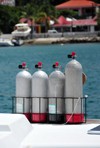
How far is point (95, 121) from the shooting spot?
5273mm

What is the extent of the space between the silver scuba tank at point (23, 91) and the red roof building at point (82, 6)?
105 meters

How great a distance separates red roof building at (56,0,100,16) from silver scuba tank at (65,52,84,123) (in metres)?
105

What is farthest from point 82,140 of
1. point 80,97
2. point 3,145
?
point 80,97

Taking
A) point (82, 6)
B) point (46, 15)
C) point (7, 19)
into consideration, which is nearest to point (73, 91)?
point (7, 19)

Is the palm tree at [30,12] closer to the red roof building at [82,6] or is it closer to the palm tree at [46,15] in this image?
the palm tree at [46,15]

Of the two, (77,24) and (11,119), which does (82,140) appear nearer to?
(11,119)

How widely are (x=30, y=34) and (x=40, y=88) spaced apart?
95.0 m

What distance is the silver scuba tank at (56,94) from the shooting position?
16.6ft

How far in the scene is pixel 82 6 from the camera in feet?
366

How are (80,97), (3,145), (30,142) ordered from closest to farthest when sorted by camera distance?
(3,145), (30,142), (80,97)

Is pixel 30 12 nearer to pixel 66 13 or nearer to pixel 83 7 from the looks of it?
pixel 66 13

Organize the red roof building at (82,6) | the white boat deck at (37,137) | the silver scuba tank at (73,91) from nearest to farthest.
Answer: the white boat deck at (37,137) < the silver scuba tank at (73,91) < the red roof building at (82,6)

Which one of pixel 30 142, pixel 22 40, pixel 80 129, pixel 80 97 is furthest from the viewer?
pixel 22 40

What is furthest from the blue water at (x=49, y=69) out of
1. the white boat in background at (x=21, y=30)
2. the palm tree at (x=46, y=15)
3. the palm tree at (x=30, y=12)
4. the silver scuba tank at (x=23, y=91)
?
the palm tree at (x=30, y=12)
